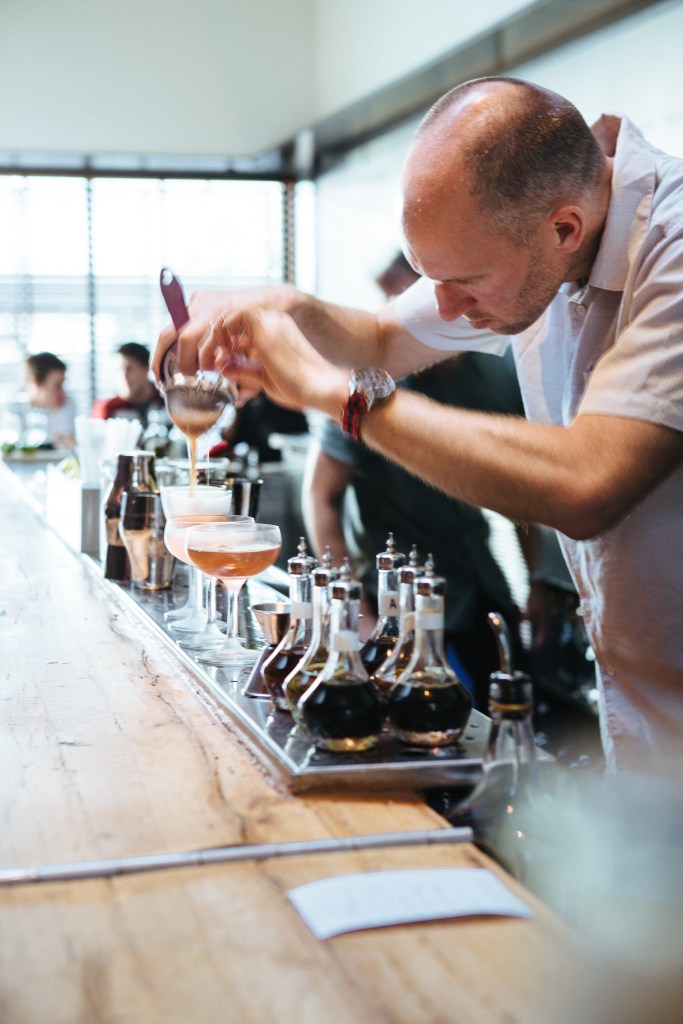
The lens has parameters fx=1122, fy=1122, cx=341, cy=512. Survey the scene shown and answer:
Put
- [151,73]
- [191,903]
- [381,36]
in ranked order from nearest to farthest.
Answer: [191,903] → [381,36] → [151,73]

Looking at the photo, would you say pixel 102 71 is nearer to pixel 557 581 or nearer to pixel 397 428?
pixel 557 581

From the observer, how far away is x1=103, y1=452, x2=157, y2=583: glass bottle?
2.05 meters

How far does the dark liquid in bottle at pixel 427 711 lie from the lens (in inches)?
43.5

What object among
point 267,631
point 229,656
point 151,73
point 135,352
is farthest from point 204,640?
point 151,73

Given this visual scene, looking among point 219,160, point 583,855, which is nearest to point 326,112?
point 219,160

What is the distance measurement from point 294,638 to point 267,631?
0.47 ft

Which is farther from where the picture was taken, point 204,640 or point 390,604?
point 204,640

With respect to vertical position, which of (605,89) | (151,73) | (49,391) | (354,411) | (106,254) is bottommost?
(49,391)

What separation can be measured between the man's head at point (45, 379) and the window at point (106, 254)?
114 centimetres

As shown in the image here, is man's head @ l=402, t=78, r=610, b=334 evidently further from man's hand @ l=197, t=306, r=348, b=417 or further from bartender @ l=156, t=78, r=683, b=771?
man's hand @ l=197, t=306, r=348, b=417

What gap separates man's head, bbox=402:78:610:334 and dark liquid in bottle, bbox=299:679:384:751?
0.66 metres

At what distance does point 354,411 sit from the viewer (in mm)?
1405

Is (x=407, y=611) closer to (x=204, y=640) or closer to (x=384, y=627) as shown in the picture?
(x=384, y=627)

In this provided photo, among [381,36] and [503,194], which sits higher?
[381,36]
